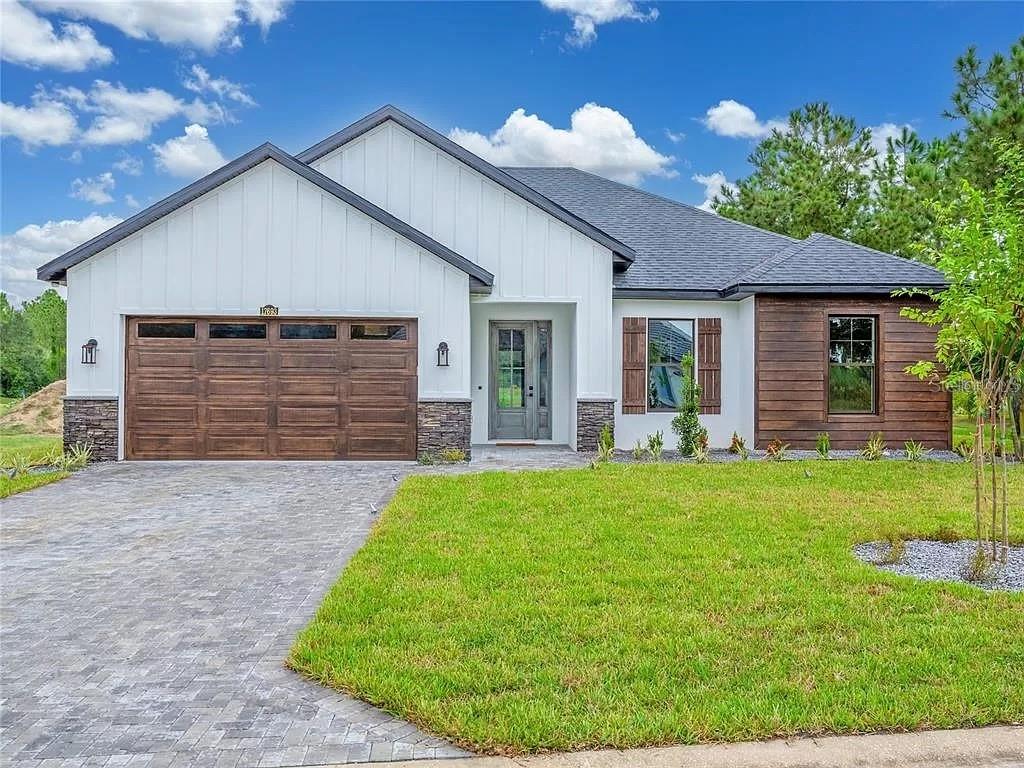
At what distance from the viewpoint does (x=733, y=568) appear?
5.40 m

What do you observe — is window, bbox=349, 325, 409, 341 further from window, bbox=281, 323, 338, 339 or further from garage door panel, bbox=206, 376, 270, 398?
garage door panel, bbox=206, 376, 270, 398

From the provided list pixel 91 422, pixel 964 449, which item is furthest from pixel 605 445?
pixel 91 422

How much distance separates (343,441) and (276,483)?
2.06 m

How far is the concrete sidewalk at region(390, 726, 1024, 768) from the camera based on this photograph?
2.82m

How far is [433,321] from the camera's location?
1179 cm

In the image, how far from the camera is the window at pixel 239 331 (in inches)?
459

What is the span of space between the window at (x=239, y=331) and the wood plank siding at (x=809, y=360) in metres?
8.70

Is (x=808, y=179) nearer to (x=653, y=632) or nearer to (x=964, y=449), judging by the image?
(x=964, y=449)

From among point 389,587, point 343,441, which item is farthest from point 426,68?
point 389,587

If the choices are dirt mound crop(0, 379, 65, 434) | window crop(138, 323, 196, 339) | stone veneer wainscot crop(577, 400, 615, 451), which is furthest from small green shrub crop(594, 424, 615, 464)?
dirt mound crop(0, 379, 65, 434)

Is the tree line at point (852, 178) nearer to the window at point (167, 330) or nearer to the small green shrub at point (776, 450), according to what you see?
the small green shrub at point (776, 450)

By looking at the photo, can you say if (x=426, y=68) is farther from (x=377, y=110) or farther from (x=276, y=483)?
(x=276, y=483)

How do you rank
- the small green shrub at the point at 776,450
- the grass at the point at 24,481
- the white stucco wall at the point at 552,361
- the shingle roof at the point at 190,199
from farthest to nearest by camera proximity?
the white stucco wall at the point at 552,361 → the small green shrub at the point at 776,450 → the shingle roof at the point at 190,199 → the grass at the point at 24,481

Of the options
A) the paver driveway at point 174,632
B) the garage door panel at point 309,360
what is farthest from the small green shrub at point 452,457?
the paver driveway at point 174,632
